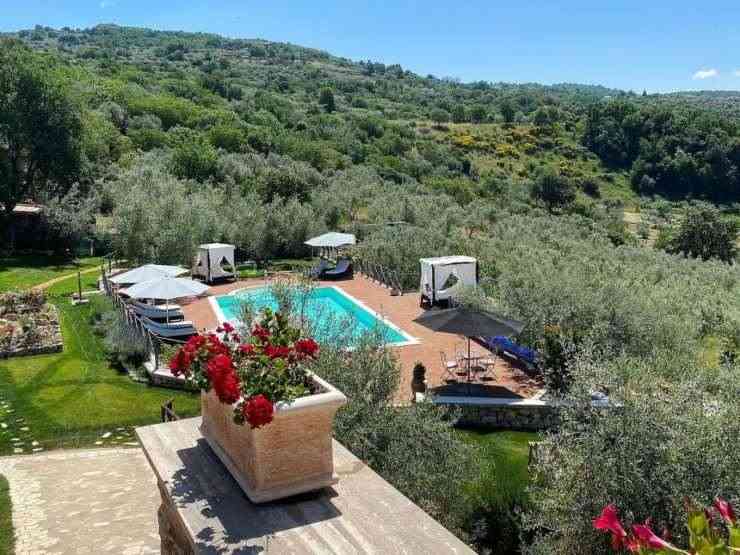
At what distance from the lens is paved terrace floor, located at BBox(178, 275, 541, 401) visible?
44.6ft

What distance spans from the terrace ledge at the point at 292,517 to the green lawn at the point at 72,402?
7001 mm

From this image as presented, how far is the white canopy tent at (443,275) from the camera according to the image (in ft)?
66.3

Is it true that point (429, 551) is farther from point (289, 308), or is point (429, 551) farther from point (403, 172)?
point (403, 172)

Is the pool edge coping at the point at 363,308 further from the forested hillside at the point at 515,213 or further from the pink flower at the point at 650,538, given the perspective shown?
the pink flower at the point at 650,538

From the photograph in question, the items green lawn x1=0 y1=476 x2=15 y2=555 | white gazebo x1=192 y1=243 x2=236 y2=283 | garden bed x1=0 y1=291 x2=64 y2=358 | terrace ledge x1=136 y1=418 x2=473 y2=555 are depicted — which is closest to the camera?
terrace ledge x1=136 y1=418 x2=473 y2=555

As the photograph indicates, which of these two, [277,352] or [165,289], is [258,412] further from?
[165,289]

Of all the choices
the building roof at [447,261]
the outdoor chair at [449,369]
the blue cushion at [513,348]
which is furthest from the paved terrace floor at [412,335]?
the building roof at [447,261]

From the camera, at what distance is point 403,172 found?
55250 millimetres

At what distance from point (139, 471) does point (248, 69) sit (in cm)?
12070

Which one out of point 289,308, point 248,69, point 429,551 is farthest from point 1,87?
point 248,69

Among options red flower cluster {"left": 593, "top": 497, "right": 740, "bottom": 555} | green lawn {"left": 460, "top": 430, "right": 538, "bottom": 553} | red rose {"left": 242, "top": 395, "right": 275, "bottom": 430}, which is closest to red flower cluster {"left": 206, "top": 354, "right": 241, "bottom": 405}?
red rose {"left": 242, "top": 395, "right": 275, "bottom": 430}

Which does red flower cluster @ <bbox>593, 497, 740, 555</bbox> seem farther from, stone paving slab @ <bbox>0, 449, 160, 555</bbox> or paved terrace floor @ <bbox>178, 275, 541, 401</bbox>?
paved terrace floor @ <bbox>178, 275, 541, 401</bbox>

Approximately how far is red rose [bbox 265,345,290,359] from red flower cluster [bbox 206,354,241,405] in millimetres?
369

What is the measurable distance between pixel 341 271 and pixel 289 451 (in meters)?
20.0
